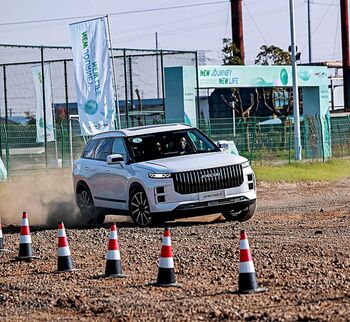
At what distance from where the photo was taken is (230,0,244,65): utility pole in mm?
55000

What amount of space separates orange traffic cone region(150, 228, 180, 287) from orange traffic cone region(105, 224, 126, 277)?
3.24 ft

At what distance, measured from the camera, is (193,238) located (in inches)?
647

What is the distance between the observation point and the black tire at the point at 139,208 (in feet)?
61.8

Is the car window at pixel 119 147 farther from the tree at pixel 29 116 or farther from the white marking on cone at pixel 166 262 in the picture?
the tree at pixel 29 116

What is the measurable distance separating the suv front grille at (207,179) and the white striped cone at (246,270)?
8048 mm

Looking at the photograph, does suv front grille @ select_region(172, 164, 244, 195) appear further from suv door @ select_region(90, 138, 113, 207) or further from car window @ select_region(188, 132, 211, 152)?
suv door @ select_region(90, 138, 113, 207)

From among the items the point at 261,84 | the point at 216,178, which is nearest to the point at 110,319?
the point at 216,178

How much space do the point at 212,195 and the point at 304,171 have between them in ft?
59.1

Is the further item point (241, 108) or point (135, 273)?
point (241, 108)

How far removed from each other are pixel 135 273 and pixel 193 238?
3804 mm

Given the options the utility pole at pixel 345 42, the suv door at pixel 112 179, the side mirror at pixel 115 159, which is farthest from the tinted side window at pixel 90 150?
the utility pole at pixel 345 42

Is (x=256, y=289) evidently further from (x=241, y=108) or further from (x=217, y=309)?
(x=241, y=108)

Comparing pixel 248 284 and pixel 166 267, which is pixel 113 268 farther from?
pixel 248 284

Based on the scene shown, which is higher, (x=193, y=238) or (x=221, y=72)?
(x=221, y=72)
